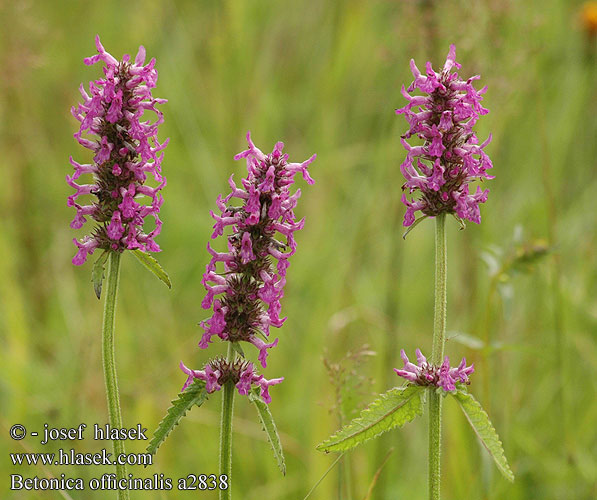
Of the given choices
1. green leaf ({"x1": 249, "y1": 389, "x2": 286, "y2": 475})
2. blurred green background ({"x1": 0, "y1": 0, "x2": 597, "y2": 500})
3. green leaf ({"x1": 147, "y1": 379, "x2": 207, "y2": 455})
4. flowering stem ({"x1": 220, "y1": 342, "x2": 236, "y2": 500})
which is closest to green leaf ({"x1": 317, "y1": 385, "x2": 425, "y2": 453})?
green leaf ({"x1": 249, "y1": 389, "x2": 286, "y2": 475})

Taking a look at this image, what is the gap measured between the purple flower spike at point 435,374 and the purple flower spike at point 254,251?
0.36 m

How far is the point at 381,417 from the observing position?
2.13 meters

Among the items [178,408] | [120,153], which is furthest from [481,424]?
[120,153]

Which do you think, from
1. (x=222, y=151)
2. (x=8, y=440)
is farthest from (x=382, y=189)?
(x=8, y=440)

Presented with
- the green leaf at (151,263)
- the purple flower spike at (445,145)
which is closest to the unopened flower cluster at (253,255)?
the green leaf at (151,263)

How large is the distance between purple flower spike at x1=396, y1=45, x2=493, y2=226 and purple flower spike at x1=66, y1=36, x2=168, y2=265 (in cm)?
66

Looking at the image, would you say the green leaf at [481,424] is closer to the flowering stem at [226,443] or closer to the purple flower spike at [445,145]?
the purple flower spike at [445,145]

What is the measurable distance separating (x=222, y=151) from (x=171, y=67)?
919 mm

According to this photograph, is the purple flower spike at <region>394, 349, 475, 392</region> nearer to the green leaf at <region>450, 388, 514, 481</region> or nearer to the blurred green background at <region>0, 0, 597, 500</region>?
the green leaf at <region>450, 388, 514, 481</region>

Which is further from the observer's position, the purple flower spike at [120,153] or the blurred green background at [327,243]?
the blurred green background at [327,243]

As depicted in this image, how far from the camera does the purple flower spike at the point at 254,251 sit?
208 centimetres

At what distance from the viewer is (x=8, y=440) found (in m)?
4.56

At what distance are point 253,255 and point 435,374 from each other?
55cm

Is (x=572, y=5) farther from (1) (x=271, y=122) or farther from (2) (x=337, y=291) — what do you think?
(2) (x=337, y=291)
